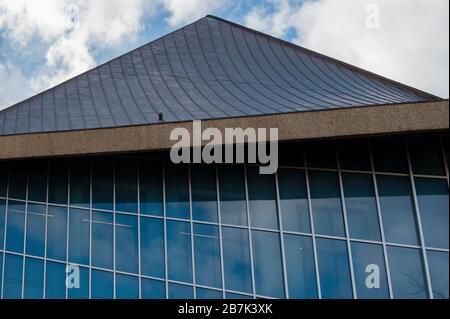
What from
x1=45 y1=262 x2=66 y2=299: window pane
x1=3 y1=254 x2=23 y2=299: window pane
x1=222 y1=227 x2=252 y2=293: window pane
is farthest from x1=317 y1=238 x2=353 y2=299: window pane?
x1=3 y1=254 x2=23 y2=299: window pane

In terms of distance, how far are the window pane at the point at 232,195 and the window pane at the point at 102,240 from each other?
2310mm

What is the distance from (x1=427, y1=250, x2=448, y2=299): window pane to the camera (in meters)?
7.99

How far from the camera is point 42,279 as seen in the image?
9.76 metres

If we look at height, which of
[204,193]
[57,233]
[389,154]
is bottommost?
[57,233]

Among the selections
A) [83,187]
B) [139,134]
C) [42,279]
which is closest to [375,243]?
[139,134]

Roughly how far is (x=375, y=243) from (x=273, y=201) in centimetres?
195

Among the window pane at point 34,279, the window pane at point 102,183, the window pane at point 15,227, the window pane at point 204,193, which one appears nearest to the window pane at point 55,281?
the window pane at point 34,279

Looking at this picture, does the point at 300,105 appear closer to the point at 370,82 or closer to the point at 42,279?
the point at 370,82

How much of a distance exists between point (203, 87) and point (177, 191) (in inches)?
157

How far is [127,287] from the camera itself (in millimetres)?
9352

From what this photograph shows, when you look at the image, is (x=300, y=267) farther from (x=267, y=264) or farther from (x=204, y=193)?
(x=204, y=193)

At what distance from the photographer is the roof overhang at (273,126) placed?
7.84 metres

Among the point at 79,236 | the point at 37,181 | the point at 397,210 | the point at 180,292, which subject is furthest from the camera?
the point at 37,181

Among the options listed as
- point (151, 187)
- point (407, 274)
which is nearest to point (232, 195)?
point (151, 187)
